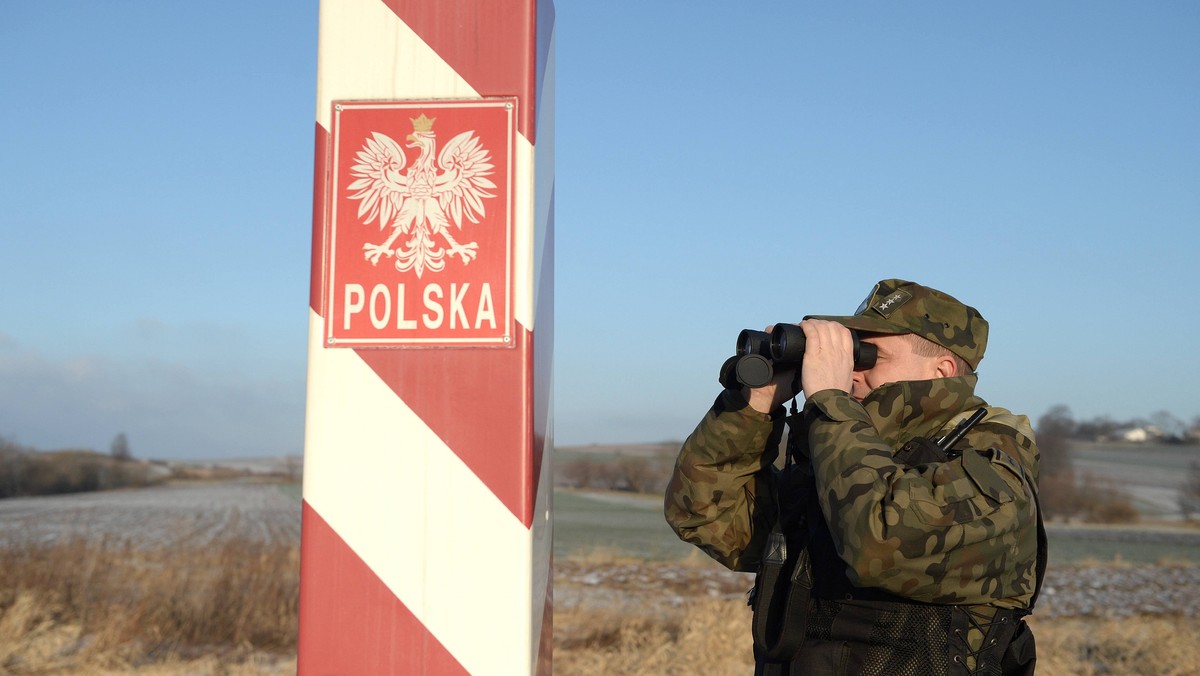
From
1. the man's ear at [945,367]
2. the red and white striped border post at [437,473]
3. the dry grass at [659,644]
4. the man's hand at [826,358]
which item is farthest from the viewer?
the dry grass at [659,644]

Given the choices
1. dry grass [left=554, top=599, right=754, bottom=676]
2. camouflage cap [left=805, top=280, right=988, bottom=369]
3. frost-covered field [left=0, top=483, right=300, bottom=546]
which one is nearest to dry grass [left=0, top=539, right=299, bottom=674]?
dry grass [left=554, top=599, right=754, bottom=676]

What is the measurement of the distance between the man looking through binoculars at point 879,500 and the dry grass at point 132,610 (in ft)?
17.3

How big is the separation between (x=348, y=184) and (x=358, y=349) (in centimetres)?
31

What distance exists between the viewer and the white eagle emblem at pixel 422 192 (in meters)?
1.79

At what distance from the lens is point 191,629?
746 centimetres

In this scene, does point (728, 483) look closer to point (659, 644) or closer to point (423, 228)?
point (423, 228)

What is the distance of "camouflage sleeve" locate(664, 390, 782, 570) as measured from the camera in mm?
2330

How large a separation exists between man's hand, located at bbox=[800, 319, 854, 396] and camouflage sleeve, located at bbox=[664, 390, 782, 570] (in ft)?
0.97

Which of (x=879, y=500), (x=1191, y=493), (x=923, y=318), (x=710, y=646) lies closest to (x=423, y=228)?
(x=879, y=500)

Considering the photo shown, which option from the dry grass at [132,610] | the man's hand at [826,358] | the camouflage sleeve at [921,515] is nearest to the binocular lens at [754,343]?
the man's hand at [826,358]

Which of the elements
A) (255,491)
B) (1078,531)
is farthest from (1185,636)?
(255,491)

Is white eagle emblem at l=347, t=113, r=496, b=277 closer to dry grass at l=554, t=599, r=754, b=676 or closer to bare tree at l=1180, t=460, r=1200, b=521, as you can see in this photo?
dry grass at l=554, t=599, r=754, b=676

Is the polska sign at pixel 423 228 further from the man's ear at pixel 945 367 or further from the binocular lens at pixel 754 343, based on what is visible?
the man's ear at pixel 945 367

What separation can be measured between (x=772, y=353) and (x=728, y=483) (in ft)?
1.50
